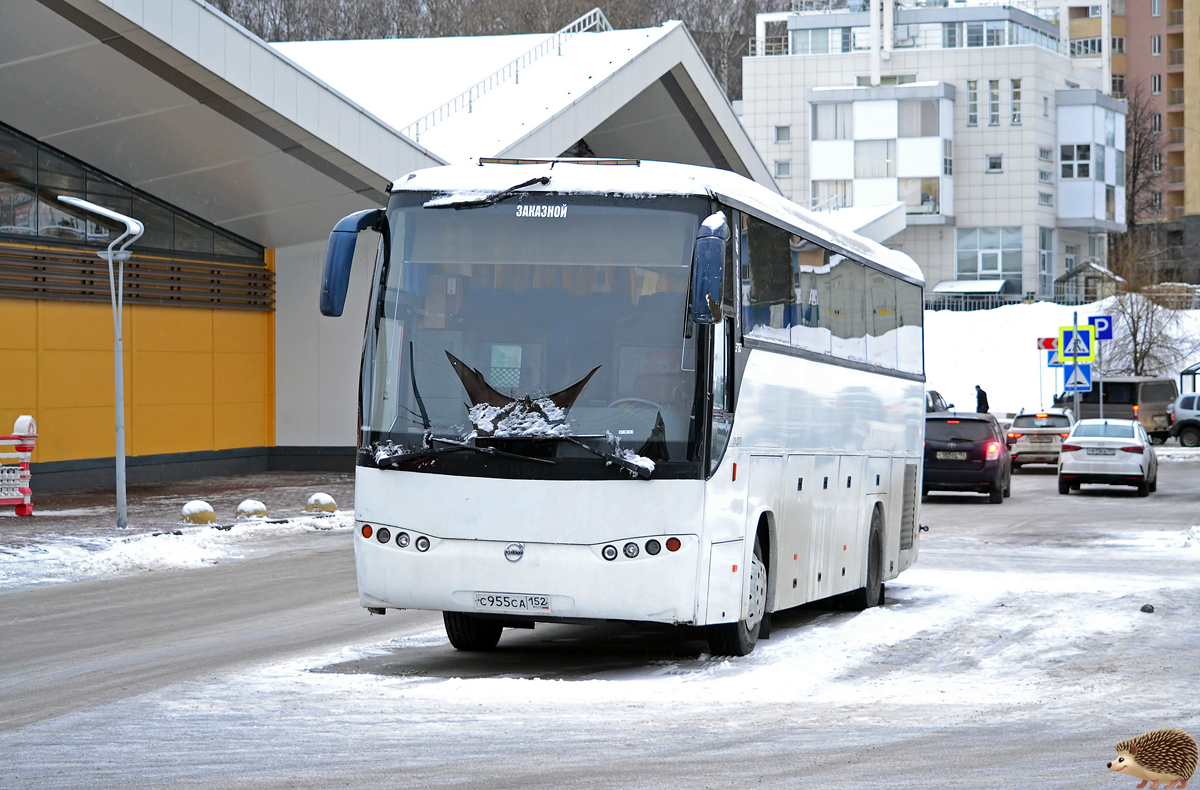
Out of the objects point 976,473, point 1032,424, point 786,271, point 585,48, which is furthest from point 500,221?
point 1032,424

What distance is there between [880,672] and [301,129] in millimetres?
19139

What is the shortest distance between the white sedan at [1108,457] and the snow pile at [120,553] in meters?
16.9

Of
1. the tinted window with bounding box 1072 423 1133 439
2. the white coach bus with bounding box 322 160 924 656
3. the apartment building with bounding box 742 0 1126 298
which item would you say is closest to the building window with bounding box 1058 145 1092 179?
the apartment building with bounding box 742 0 1126 298

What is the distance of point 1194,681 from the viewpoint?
10062 mm

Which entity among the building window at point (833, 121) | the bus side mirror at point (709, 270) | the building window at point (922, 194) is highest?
the building window at point (833, 121)

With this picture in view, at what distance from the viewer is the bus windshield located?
32.3 feet

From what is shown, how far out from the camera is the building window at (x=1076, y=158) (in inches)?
3578

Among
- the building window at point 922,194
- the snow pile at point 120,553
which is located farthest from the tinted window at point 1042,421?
the building window at point 922,194

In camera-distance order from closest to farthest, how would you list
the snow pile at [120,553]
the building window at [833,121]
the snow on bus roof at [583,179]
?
1. the snow on bus roof at [583,179]
2. the snow pile at [120,553]
3. the building window at [833,121]

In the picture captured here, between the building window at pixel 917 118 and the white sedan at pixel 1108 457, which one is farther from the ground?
the building window at pixel 917 118

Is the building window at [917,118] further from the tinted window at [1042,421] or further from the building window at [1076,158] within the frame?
the tinted window at [1042,421]

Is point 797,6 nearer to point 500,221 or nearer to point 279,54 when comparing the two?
point 279,54

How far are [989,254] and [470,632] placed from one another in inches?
3241

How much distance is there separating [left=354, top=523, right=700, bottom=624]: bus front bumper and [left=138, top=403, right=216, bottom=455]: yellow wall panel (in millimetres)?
20246
